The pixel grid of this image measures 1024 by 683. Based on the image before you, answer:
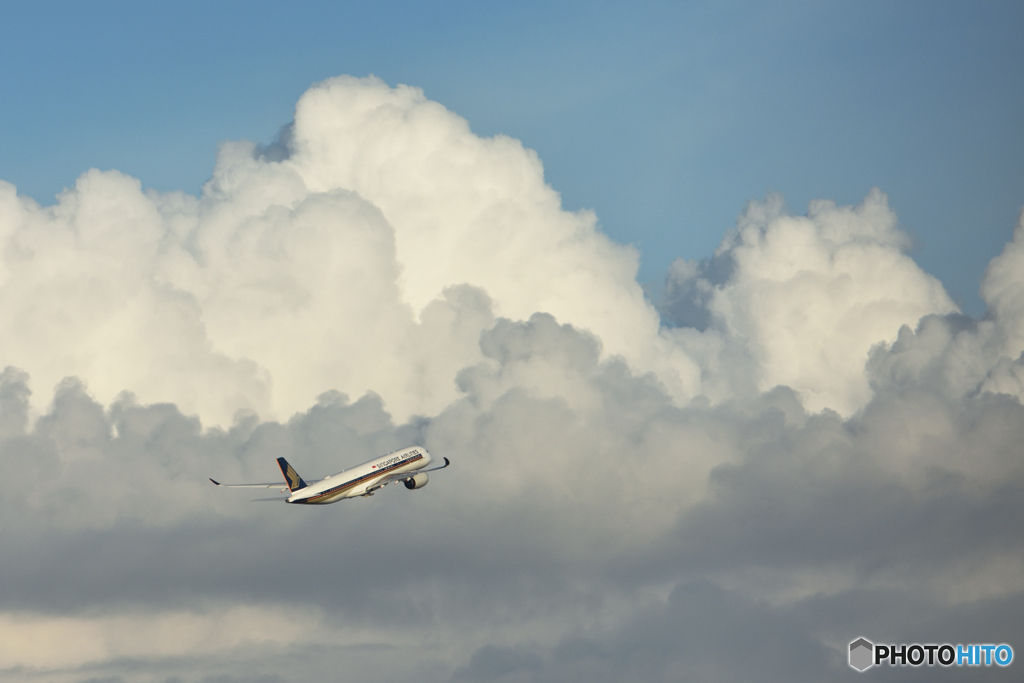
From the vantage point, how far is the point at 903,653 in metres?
198
